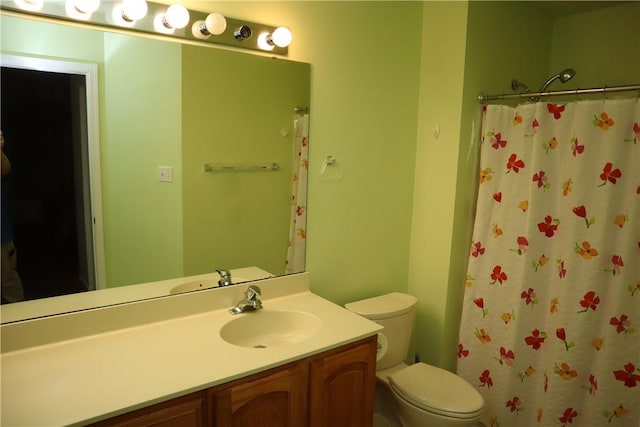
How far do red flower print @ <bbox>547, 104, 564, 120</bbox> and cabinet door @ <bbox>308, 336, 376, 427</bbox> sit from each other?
135 cm

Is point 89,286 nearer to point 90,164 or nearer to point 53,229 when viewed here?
point 53,229

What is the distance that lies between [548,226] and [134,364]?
6.16ft

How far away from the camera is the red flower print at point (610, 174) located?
5.86ft

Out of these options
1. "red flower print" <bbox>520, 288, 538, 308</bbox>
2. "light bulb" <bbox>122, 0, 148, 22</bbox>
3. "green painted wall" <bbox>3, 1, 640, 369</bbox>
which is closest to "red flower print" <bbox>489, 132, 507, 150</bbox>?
"green painted wall" <bbox>3, 1, 640, 369</bbox>

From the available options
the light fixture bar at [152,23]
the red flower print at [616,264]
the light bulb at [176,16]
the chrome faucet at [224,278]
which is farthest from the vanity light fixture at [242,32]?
the red flower print at [616,264]

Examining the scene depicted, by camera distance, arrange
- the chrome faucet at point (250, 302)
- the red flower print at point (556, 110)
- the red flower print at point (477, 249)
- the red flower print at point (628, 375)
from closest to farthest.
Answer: the chrome faucet at point (250, 302) → the red flower print at point (628, 375) → the red flower print at point (556, 110) → the red flower print at point (477, 249)

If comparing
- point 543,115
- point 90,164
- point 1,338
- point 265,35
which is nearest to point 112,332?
point 1,338

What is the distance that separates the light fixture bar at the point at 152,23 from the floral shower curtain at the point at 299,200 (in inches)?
14.0

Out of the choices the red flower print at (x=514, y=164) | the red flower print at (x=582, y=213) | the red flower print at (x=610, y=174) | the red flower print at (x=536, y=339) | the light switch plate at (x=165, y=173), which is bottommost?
the red flower print at (x=536, y=339)

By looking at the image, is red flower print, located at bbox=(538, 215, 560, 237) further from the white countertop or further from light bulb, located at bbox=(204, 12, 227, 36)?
light bulb, located at bbox=(204, 12, 227, 36)

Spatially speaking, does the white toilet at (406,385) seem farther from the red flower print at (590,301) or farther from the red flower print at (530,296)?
the red flower print at (590,301)

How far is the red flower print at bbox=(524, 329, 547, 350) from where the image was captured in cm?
206

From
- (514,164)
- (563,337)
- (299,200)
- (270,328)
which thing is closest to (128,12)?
(299,200)

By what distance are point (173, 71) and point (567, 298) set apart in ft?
6.57
